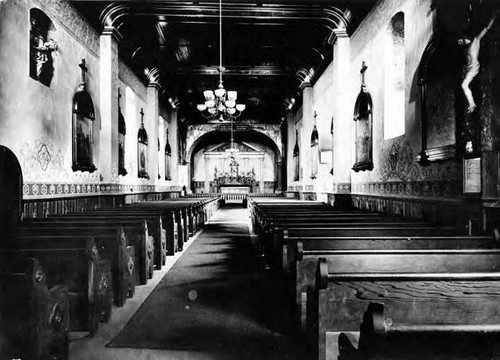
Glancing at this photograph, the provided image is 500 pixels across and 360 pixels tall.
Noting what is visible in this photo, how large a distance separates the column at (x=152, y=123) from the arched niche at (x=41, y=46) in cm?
669

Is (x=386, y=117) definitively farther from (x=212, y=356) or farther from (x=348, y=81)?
(x=212, y=356)

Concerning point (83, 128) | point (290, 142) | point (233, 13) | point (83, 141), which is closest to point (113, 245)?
point (83, 141)

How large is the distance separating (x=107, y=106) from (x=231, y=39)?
11.5 feet

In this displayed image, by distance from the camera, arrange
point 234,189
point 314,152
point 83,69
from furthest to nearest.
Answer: point 234,189
point 314,152
point 83,69

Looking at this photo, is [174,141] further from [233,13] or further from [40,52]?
[40,52]

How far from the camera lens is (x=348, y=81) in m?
8.95

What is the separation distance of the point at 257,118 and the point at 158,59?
31.9 feet

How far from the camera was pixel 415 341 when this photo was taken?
131 cm

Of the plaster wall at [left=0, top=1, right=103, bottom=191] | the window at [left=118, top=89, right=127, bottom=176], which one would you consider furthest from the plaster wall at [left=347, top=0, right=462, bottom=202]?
the window at [left=118, top=89, right=127, bottom=176]

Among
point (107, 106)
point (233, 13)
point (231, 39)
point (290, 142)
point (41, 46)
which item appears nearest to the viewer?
point (41, 46)

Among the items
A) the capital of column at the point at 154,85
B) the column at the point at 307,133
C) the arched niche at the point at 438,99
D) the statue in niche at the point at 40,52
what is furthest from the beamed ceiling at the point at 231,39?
the arched niche at the point at 438,99

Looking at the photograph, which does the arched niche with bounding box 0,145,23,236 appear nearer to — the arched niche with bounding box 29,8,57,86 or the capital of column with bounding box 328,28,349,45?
the arched niche with bounding box 29,8,57,86

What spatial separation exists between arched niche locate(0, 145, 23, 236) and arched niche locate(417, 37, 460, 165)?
5040 millimetres

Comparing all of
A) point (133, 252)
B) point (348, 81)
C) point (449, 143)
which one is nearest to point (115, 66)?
point (348, 81)
